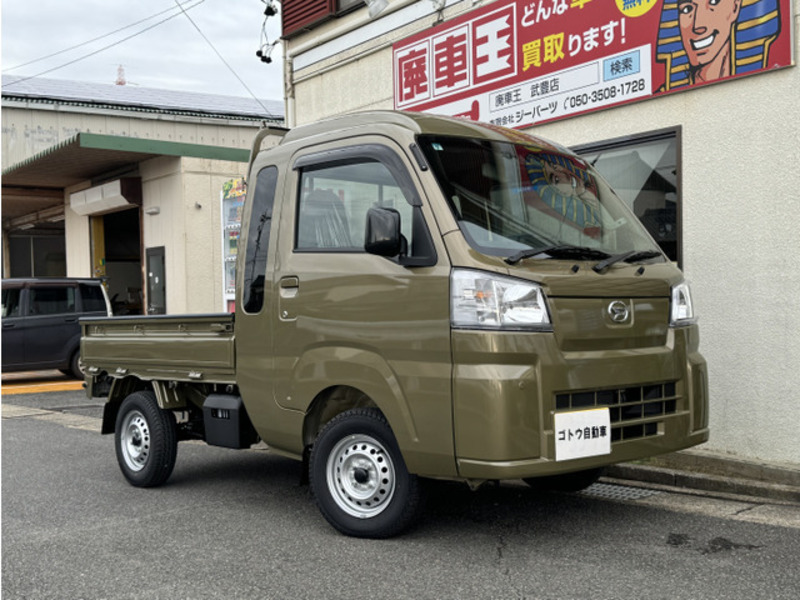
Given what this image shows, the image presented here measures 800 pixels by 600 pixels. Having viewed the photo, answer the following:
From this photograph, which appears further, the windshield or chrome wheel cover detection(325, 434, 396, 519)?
chrome wheel cover detection(325, 434, 396, 519)

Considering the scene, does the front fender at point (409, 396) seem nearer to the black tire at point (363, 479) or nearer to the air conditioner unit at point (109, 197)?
the black tire at point (363, 479)

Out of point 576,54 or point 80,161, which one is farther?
point 80,161

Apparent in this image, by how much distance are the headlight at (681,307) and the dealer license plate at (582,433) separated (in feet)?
2.56

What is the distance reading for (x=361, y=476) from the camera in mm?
4684

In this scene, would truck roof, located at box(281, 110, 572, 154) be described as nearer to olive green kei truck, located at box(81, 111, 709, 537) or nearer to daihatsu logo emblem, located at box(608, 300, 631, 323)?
olive green kei truck, located at box(81, 111, 709, 537)

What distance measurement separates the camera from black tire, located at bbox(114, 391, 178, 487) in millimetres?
6176

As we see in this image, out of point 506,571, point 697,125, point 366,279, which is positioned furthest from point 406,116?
point 697,125

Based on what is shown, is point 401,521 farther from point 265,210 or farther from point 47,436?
point 47,436

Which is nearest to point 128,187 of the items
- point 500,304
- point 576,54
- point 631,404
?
point 576,54

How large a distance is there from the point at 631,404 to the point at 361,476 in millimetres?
1489

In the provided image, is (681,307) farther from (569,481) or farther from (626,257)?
(569,481)

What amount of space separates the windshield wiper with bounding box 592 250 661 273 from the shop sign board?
2.48m

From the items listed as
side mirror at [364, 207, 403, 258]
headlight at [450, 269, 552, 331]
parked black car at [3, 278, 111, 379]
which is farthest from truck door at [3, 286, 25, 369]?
headlight at [450, 269, 552, 331]

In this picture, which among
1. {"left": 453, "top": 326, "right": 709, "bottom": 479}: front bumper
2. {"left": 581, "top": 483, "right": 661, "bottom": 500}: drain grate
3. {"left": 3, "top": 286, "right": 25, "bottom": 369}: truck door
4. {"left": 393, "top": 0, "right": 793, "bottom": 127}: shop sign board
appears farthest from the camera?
{"left": 3, "top": 286, "right": 25, "bottom": 369}: truck door
